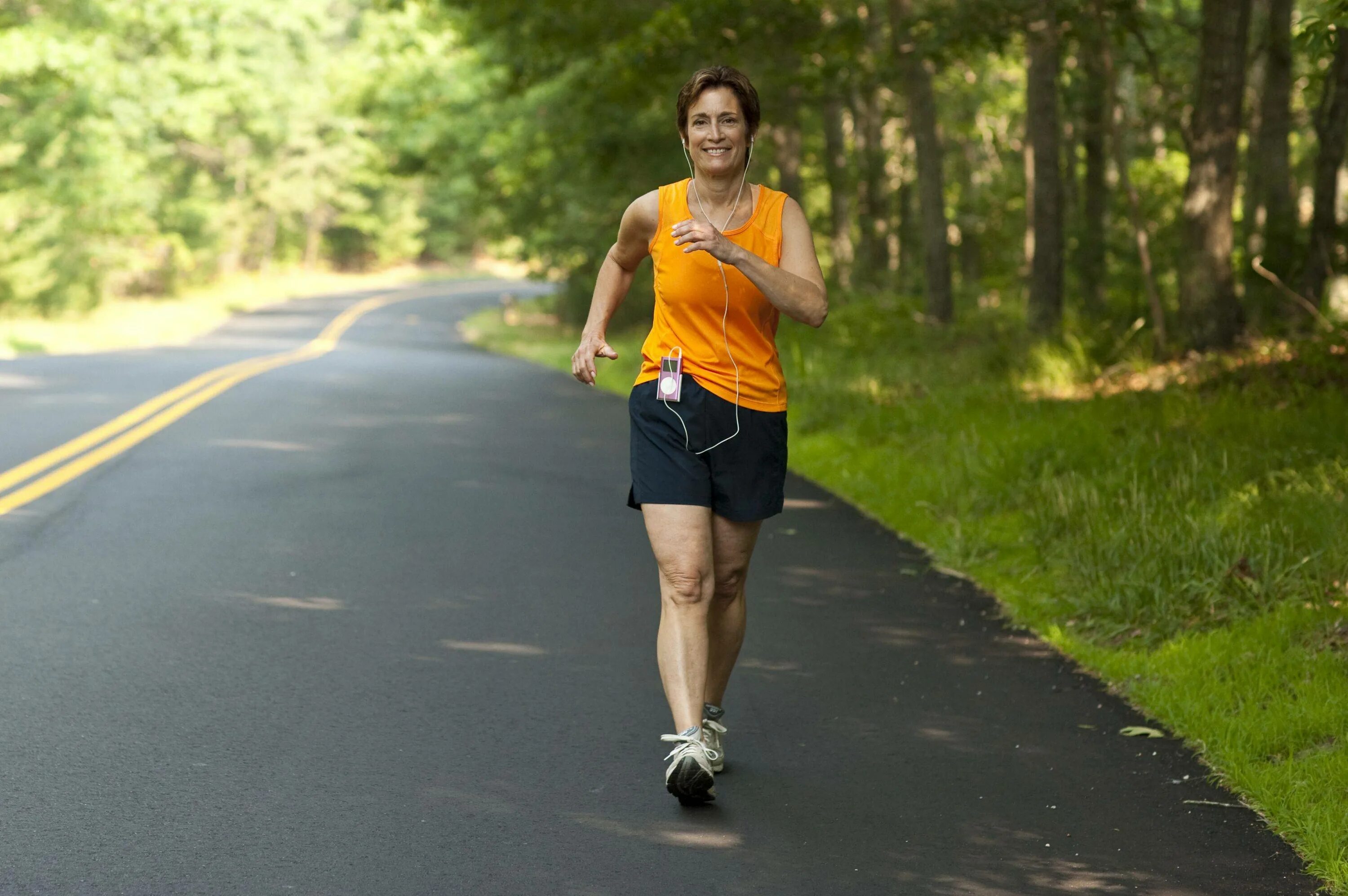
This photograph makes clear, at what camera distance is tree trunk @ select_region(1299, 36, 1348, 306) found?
A: 15.0 m

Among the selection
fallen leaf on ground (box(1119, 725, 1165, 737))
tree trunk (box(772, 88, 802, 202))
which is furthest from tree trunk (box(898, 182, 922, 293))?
fallen leaf on ground (box(1119, 725, 1165, 737))

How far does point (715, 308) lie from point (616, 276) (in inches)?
20.4

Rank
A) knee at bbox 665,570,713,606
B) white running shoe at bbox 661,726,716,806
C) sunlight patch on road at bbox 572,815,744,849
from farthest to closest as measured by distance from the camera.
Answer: knee at bbox 665,570,713,606
white running shoe at bbox 661,726,716,806
sunlight patch on road at bbox 572,815,744,849

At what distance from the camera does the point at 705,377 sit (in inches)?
185

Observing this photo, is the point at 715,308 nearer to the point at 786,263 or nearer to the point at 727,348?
the point at 727,348

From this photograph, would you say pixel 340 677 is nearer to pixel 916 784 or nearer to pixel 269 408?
pixel 916 784

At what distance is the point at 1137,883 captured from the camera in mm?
4184

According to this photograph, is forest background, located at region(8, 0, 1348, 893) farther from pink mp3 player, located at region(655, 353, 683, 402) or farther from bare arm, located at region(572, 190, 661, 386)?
bare arm, located at region(572, 190, 661, 386)

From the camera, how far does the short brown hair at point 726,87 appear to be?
15.3 ft

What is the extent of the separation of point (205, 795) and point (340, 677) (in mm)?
1397

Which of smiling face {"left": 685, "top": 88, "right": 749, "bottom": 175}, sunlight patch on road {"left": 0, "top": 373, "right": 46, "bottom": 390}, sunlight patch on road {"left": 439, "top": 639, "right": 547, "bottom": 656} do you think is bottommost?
sunlight patch on road {"left": 439, "top": 639, "right": 547, "bottom": 656}

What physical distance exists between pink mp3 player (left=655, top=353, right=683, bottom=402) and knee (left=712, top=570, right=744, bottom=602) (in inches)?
24.0

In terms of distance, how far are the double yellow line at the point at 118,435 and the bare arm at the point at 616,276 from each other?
210 inches

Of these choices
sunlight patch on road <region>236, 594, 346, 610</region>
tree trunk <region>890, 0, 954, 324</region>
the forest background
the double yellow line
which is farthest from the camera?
tree trunk <region>890, 0, 954, 324</region>
